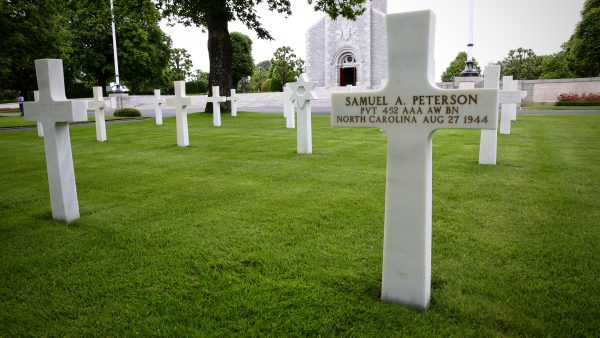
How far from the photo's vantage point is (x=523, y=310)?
101 inches

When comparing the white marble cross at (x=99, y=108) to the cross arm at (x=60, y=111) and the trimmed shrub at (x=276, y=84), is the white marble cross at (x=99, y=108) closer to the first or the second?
the cross arm at (x=60, y=111)

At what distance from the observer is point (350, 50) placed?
1661 inches

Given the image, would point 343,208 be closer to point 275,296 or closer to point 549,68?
point 275,296

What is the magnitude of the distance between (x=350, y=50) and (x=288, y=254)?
4108cm

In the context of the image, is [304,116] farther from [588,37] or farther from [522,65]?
[522,65]

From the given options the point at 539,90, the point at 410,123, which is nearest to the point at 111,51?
the point at 539,90

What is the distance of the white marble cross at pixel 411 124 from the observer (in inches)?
95.5

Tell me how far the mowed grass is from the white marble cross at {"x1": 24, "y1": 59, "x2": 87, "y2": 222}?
23 cm

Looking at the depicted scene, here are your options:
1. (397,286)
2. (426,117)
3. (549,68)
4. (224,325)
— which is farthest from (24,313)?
(549,68)

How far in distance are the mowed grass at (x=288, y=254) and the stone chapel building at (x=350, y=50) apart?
35.6 metres

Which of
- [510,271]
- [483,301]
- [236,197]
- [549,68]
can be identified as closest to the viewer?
[483,301]

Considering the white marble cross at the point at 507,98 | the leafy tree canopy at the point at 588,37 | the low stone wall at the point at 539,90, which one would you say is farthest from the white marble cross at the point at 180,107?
the leafy tree canopy at the point at 588,37

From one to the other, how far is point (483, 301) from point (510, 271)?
57 centimetres

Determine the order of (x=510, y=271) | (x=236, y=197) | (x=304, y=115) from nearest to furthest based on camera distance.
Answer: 1. (x=510, y=271)
2. (x=236, y=197)
3. (x=304, y=115)
